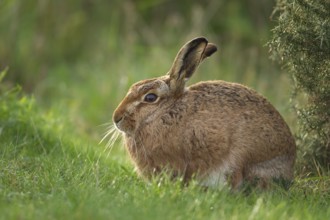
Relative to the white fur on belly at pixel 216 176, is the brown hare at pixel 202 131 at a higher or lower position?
higher

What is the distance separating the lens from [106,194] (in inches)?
205

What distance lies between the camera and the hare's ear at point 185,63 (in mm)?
6289

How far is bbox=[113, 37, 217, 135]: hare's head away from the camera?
6.20 m

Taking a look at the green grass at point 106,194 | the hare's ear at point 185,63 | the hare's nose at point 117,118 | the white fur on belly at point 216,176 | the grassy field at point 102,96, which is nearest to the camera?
the green grass at point 106,194

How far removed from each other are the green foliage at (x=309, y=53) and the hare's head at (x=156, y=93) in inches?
26.6

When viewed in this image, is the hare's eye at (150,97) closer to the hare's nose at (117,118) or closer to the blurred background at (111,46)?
the hare's nose at (117,118)

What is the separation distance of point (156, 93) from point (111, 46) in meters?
6.62

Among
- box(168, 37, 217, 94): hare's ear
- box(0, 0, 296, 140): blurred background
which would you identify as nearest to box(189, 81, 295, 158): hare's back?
box(168, 37, 217, 94): hare's ear

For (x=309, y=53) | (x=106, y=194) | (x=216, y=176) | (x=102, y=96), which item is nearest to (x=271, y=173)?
(x=216, y=176)

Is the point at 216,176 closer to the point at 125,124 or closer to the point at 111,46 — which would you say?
the point at 125,124

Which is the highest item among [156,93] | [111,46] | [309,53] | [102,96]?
[309,53]

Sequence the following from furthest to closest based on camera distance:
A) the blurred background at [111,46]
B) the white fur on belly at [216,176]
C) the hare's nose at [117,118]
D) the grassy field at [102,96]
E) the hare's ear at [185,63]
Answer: the blurred background at [111,46], the hare's ear at [185,63], the hare's nose at [117,118], the white fur on belly at [216,176], the grassy field at [102,96]

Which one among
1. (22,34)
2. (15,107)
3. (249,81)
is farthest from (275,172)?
(22,34)

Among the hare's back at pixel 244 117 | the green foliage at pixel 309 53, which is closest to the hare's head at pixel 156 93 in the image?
the hare's back at pixel 244 117
